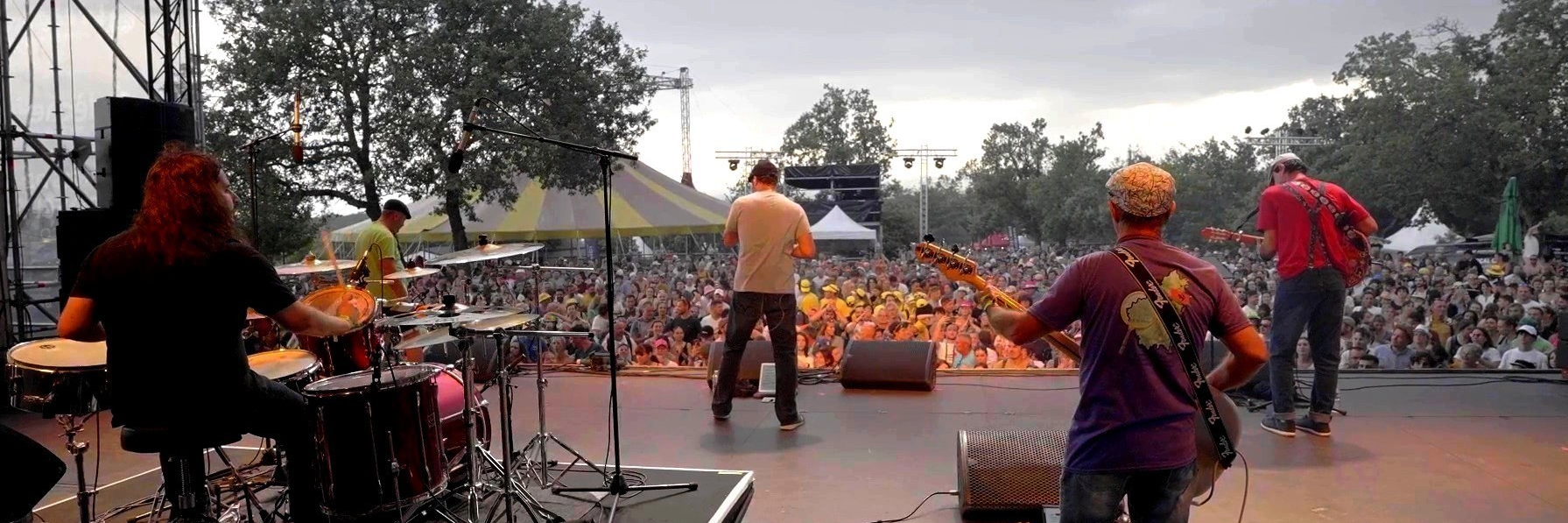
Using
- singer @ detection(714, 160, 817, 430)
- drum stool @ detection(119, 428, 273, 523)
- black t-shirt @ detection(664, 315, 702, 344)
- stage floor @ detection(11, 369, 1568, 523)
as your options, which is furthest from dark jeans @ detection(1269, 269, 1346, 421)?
black t-shirt @ detection(664, 315, 702, 344)

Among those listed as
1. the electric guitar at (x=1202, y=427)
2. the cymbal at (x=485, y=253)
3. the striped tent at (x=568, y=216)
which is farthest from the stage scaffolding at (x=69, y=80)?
the striped tent at (x=568, y=216)

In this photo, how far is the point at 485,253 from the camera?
3.77m

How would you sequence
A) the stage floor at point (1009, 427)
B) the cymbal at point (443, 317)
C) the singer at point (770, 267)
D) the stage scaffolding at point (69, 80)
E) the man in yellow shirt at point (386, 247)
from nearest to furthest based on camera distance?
the cymbal at point (443, 317)
the stage floor at point (1009, 427)
the singer at point (770, 267)
the man in yellow shirt at point (386, 247)
the stage scaffolding at point (69, 80)

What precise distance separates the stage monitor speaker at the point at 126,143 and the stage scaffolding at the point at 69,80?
1.01 meters

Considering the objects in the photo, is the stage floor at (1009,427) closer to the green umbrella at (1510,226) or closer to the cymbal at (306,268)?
the cymbal at (306,268)

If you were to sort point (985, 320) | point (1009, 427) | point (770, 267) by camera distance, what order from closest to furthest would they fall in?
point (770, 267)
point (1009, 427)
point (985, 320)

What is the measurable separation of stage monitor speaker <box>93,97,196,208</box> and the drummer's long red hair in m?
3.33

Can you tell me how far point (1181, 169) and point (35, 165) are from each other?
47.7ft

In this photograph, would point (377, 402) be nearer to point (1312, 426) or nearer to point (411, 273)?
point (411, 273)

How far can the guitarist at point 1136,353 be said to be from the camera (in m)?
2.04

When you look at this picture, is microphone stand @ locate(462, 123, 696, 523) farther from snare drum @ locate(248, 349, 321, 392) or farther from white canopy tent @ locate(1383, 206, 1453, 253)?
white canopy tent @ locate(1383, 206, 1453, 253)

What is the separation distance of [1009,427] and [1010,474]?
1.62m

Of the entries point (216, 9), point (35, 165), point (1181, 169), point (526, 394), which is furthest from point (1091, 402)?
point (216, 9)

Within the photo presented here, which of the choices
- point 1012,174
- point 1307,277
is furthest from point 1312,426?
point 1012,174
